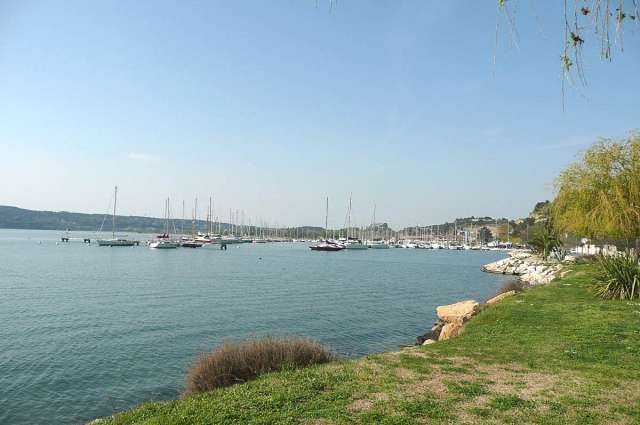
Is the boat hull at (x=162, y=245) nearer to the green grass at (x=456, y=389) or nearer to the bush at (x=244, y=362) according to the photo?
the bush at (x=244, y=362)

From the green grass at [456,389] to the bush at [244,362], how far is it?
2.89ft

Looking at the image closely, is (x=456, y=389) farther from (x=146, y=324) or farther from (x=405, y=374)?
(x=146, y=324)

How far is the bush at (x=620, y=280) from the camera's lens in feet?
64.2

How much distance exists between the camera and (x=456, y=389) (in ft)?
27.2

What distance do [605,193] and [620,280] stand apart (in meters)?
11.4

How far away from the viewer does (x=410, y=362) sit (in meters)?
10.6

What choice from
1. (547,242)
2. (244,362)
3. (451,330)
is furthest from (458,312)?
(547,242)

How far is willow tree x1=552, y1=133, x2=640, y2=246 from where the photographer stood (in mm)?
27891

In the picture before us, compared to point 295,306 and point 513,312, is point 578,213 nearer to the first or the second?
point 513,312

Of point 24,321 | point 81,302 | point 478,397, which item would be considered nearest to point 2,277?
point 81,302

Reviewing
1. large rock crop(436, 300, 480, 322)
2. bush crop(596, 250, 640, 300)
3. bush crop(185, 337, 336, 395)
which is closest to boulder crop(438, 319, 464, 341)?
large rock crop(436, 300, 480, 322)

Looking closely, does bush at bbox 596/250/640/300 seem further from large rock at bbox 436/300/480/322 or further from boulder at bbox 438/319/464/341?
boulder at bbox 438/319/464/341

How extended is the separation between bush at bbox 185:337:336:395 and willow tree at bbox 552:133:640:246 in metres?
24.5

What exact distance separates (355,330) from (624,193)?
18.7 m
